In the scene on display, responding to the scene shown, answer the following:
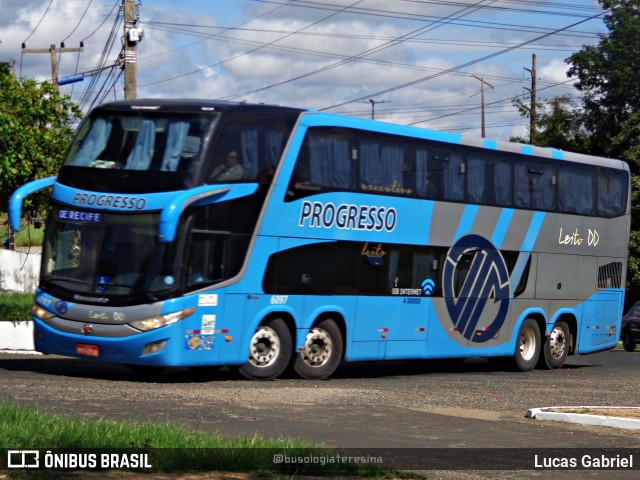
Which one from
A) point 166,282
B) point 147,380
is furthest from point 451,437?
point 147,380

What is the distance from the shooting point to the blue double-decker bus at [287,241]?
55.5 ft

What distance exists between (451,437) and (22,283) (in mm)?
39384

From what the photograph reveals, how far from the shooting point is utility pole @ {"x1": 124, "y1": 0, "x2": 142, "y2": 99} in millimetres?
26156

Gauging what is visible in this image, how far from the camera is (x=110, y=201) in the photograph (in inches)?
674

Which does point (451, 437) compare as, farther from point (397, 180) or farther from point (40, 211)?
point (40, 211)

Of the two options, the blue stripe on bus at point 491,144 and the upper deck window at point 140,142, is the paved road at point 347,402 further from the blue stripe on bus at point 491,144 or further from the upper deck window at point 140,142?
the blue stripe on bus at point 491,144

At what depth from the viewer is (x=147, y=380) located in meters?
18.1

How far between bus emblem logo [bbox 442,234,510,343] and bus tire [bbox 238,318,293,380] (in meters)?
4.31

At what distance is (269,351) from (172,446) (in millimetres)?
9118

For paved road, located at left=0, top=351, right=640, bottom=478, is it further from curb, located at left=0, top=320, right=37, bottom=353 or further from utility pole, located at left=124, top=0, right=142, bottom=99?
utility pole, located at left=124, top=0, right=142, bottom=99

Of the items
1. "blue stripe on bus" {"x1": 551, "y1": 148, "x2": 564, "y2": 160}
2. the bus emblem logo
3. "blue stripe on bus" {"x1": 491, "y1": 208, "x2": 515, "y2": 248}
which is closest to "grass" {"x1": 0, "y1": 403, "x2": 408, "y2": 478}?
the bus emblem logo

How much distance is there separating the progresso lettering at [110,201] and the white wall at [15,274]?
32137mm

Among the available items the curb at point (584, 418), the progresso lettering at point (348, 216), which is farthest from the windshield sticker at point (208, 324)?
the curb at point (584, 418)

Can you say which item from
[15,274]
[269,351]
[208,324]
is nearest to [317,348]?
[269,351]
